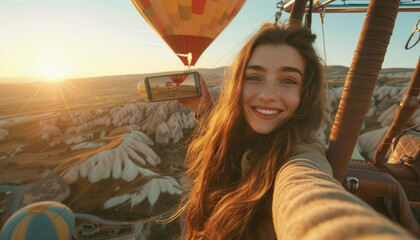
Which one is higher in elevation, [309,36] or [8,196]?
[309,36]

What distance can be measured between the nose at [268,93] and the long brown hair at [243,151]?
0.13 metres

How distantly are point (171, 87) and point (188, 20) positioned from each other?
2.42 meters

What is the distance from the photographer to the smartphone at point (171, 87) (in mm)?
1457

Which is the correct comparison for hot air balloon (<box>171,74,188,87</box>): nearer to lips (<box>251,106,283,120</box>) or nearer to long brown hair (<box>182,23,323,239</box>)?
long brown hair (<box>182,23,323,239</box>)

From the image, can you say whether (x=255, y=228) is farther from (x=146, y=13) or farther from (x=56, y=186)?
(x=56, y=186)

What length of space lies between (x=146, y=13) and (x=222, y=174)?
3472 mm

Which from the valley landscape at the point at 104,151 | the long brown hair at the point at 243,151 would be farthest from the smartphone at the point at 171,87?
the valley landscape at the point at 104,151

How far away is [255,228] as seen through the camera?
751 mm

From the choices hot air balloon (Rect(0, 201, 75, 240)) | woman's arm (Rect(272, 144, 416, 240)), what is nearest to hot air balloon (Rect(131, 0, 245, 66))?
woman's arm (Rect(272, 144, 416, 240))

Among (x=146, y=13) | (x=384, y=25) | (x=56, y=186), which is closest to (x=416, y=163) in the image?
(x=384, y=25)

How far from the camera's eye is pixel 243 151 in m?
0.97

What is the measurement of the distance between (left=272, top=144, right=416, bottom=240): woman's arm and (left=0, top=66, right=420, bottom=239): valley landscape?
8.05m

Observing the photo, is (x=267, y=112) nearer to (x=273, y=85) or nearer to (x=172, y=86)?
(x=273, y=85)

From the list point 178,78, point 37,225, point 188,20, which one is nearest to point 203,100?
point 178,78
